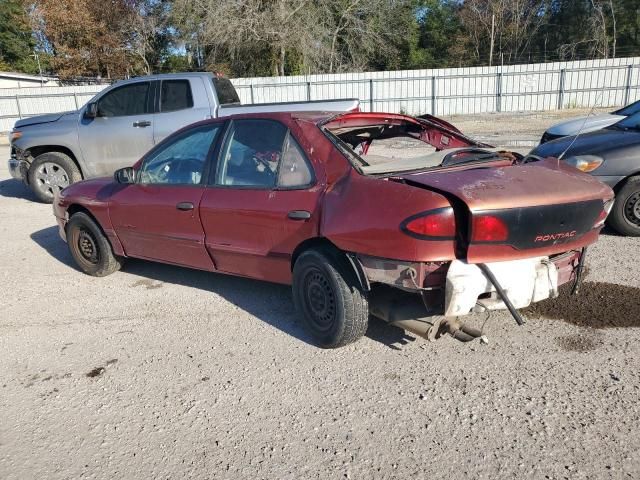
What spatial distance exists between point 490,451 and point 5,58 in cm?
6779

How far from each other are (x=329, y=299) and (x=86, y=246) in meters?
3.15

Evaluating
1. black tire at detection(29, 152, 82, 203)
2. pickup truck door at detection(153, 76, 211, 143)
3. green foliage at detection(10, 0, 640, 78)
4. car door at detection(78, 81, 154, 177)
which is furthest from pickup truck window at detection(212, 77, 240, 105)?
green foliage at detection(10, 0, 640, 78)

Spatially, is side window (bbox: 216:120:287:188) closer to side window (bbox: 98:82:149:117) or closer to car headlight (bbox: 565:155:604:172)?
car headlight (bbox: 565:155:604:172)

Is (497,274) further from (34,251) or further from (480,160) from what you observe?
(34,251)

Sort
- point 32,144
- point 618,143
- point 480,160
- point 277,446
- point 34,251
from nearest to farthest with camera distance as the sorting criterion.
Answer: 1. point 277,446
2. point 480,160
3. point 618,143
4. point 34,251
5. point 32,144

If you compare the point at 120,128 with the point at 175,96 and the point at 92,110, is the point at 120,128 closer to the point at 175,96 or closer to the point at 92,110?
the point at 92,110

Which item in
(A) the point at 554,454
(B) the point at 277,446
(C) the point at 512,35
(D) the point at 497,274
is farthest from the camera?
(C) the point at 512,35

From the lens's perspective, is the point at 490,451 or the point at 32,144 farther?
the point at 32,144

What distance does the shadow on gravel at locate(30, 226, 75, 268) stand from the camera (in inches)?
250

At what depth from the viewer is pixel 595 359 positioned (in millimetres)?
3449

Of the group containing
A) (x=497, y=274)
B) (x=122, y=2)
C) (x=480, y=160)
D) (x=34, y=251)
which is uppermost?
(x=122, y=2)

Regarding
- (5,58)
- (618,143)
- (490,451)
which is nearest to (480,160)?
(490,451)

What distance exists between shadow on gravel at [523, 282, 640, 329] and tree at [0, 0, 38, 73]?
61.6 m

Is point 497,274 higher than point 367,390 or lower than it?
higher
